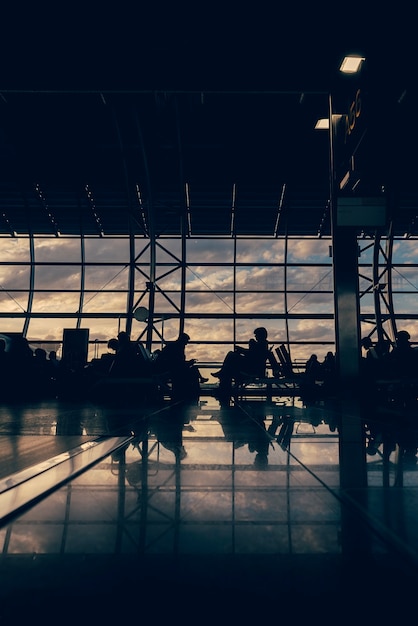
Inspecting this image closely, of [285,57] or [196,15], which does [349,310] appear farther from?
[196,15]

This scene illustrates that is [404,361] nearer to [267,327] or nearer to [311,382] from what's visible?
[311,382]

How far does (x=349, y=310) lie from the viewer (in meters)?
8.83

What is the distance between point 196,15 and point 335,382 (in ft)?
20.9

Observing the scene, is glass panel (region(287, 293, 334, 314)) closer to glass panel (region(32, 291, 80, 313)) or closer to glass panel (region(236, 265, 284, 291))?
glass panel (region(236, 265, 284, 291))

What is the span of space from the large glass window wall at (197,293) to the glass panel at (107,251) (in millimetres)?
35

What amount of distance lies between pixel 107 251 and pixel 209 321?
4141mm

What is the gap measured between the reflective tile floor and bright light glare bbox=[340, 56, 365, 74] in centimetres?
721

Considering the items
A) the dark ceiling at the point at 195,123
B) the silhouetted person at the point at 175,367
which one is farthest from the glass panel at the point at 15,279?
the silhouetted person at the point at 175,367

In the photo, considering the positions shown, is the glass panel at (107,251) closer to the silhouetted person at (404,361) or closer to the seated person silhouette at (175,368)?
the seated person silhouette at (175,368)

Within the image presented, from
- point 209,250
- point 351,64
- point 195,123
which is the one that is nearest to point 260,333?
point 351,64

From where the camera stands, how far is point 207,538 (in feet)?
2.71

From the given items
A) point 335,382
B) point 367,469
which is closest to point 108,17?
point 335,382

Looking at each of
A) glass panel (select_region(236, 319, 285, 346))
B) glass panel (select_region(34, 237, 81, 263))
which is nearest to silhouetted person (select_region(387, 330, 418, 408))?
glass panel (select_region(236, 319, 285, 346))

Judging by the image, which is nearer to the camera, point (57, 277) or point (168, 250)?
point (168, 250)
